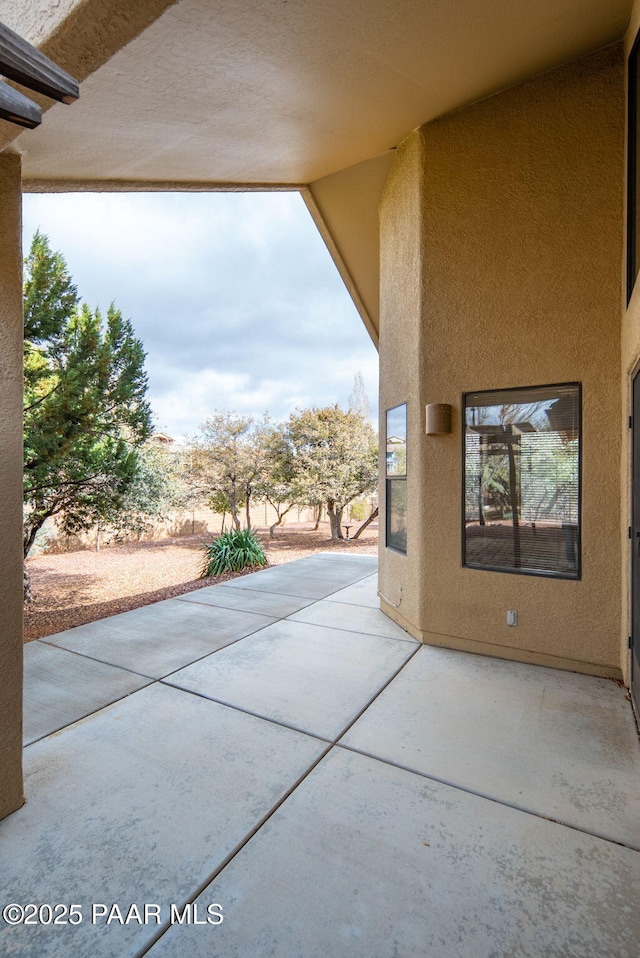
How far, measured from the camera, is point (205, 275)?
32.6m

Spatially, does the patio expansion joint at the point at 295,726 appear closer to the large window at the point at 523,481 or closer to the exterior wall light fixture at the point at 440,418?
the large window at the point at 523,481

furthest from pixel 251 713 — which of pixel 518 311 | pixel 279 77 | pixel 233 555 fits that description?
pixel 233 555

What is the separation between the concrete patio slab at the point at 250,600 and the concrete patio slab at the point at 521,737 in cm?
205

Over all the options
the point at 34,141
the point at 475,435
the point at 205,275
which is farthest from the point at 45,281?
the point at 205,275

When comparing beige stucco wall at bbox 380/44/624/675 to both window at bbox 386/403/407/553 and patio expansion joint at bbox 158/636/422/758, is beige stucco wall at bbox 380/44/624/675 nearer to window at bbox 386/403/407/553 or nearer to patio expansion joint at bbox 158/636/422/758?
window at bbox 386/403/407/553

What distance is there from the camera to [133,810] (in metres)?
2.03

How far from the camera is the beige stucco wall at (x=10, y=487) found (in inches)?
78.3

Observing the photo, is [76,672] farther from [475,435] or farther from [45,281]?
[45,281]

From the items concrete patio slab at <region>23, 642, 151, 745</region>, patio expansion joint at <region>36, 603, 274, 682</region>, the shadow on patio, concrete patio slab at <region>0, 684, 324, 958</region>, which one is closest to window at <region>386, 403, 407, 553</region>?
the shadow on patio

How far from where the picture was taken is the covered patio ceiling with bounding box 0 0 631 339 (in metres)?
2.61

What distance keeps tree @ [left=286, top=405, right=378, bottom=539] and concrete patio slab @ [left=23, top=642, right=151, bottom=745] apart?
8206 mm

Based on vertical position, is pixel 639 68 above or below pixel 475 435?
above

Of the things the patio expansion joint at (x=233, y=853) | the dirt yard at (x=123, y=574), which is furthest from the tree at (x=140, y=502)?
the patio expansion joint at (x=233, y=853)

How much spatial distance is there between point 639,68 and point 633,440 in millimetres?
2587
